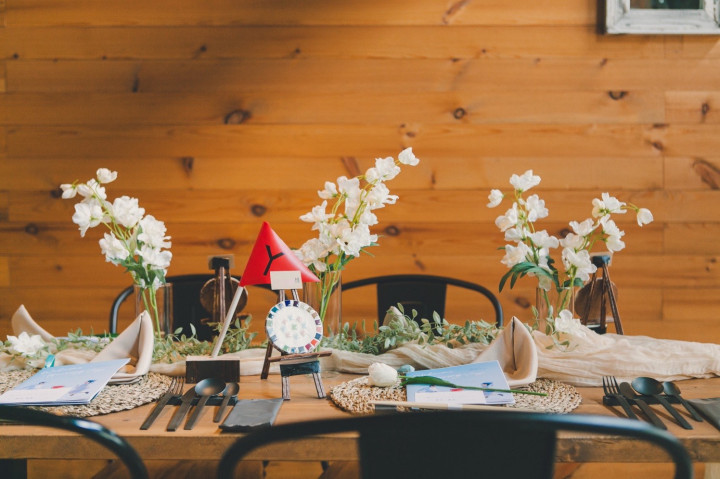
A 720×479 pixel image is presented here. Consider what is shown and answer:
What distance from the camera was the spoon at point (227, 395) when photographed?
1026 millimetres

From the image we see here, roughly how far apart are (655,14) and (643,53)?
15 centimetres

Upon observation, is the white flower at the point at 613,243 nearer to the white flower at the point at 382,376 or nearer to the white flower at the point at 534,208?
the white flower at the point at 534,208

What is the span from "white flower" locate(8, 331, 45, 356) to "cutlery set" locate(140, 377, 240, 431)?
362mm

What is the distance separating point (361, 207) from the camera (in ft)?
4.48

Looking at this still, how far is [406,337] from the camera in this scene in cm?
139

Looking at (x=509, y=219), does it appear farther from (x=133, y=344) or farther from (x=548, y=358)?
(x=133, y=344)

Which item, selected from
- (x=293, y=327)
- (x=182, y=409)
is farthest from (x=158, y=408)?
(x=293, y=327)

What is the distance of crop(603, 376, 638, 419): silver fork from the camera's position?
1027 mm

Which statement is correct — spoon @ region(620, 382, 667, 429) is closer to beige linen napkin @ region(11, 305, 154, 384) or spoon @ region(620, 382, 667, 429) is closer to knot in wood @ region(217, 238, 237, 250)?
beige linen napkin @ region(11, 305, 154, 384)

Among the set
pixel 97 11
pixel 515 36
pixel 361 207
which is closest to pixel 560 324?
pixel 361 207

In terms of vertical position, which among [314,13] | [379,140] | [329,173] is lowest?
[329,173]

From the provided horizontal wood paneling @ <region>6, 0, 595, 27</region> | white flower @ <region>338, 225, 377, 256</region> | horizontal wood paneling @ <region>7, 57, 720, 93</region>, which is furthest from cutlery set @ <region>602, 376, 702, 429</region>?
horizontal wood paneling @ <region>6, 0, 595, 27</region>

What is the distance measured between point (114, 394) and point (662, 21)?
239cm

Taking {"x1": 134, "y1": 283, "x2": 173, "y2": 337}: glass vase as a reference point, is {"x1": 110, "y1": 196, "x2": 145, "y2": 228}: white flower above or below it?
above
